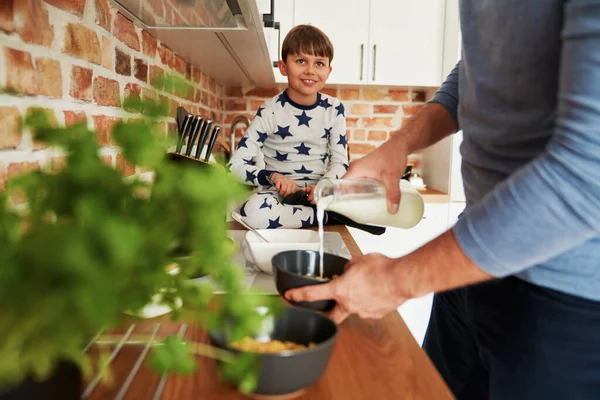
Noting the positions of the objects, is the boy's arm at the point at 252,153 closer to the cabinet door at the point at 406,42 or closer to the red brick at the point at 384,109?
the cabinet door at the point at 406,42

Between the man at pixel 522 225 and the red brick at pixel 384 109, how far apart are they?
211cm

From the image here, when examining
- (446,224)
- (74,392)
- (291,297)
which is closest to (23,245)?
(74,392)

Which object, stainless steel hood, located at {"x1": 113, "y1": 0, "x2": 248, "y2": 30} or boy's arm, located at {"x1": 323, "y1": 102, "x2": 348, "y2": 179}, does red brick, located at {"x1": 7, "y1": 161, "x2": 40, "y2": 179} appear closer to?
stainless steel hood, located at {"x1": 113, "y1": 0, "x2": 248, "y2": 30}

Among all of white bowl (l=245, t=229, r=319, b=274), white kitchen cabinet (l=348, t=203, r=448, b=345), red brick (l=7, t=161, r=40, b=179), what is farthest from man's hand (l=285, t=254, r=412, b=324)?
white kitchen cabinet (l=348, t=203, r=448, b=345)

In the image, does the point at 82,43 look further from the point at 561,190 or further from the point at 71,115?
the point at 561,190

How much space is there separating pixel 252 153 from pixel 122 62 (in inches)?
33.7

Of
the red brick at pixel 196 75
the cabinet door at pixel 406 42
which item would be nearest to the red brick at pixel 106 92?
the red brick at pixel 196 75

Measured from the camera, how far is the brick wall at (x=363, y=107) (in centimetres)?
290

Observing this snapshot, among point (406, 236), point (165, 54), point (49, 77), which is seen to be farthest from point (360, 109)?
point (49, 77)

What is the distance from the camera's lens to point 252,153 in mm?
1887

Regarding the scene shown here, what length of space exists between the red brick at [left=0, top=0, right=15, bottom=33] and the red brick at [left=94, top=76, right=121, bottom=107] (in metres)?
0.29

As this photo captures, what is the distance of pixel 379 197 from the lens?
3.43 ft

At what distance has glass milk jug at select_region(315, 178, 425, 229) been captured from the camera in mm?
942

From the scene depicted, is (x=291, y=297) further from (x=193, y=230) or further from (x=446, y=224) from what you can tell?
(x=446, y=224)
